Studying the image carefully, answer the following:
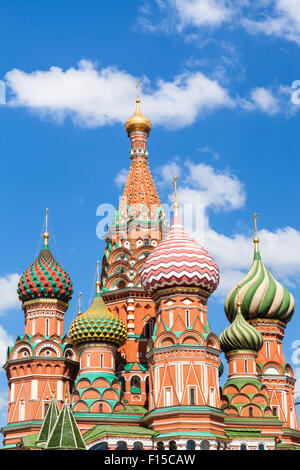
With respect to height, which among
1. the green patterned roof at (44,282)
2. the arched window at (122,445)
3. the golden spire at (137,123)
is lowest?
the arched window at (122,445)

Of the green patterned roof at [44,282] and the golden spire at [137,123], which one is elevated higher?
the golden spire at [137,123]

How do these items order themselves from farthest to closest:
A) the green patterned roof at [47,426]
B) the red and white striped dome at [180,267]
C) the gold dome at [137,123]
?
the gold dome at [137,123] → the red and white striped dome at [180,267] → the green patterned roof at [47,426]

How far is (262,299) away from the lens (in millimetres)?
50312

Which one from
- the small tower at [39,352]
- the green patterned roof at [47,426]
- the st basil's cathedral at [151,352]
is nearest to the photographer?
the green patterned roof at [47,426]

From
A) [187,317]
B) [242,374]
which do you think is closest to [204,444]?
[187,317]

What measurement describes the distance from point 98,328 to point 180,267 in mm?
5187

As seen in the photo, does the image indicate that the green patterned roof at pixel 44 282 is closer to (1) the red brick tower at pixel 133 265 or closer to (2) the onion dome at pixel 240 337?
(1) the red brick tower at pixel 133 265

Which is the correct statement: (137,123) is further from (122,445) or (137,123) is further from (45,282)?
(122,445)

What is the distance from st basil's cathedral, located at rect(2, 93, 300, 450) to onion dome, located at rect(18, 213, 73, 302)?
0.06 meters

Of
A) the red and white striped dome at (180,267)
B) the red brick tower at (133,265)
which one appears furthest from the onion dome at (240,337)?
the red brick tower at (133,265)

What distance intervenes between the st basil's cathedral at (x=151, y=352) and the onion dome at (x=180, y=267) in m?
0.06

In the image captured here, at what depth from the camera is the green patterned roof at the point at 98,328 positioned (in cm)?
4531

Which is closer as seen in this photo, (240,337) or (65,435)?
(65,435)
